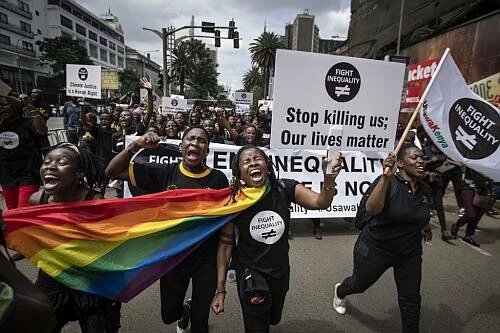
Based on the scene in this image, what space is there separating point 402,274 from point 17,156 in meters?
4.14

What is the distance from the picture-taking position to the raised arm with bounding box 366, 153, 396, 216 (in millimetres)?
2354

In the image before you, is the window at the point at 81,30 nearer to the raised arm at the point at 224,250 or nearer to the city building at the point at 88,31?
the city building at the point at 88,31

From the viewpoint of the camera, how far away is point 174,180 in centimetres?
255

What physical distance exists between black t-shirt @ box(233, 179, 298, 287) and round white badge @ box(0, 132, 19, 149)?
3.17m

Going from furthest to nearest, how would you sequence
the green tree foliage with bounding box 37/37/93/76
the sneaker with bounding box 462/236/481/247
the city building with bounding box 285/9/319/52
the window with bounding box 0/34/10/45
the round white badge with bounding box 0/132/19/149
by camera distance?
the city building with bounding box 285/9/319/52 < the window with bounding box 0/34/10/45 < the green tree foliage with bounding box 37/37/93/76 < the sneaker with bounding box 462/236/481/247 < the round white badge with bounding box 0/132/19/149

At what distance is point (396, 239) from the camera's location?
8.59 feet

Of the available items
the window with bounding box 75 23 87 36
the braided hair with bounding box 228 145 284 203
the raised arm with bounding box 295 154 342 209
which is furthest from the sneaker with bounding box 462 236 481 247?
→ the window with bounding box 75 23 87 36

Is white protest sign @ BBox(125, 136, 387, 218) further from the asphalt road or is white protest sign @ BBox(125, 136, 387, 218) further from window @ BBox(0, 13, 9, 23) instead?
window @ BBox(0, 13, 9, 23)

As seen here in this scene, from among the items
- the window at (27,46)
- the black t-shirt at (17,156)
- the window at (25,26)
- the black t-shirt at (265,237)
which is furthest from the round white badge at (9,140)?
the window at (25,26)

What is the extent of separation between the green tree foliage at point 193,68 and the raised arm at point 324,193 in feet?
173

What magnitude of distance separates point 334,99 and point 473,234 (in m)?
3.13

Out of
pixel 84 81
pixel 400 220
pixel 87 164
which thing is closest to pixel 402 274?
pixel 400 220

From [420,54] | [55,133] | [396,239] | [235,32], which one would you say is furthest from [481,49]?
[55,133]

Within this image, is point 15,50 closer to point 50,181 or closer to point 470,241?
point 50,181
